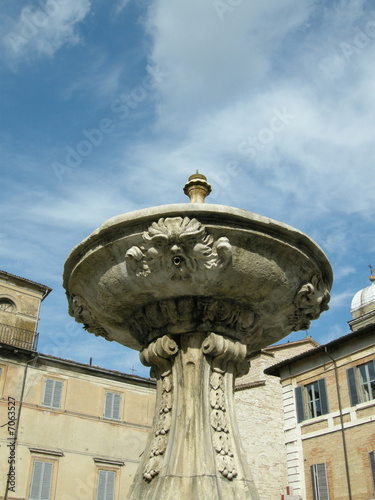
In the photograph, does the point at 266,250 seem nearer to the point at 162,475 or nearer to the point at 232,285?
the point at 232,285

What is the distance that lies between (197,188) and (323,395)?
14981 millimetres

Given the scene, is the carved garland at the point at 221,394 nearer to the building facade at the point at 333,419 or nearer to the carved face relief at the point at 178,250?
the carved face relief at the point at 178,250

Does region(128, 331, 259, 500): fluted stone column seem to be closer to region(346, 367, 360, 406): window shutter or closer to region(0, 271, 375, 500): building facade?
region(0, 271, 375, 500): building facade

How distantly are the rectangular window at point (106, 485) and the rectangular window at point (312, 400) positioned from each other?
8415mm

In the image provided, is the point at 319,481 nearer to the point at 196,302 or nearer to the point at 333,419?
the point at 333,419

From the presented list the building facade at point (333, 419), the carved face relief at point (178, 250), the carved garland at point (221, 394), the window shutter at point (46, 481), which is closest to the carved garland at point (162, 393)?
the carved garland at point (221, 394)

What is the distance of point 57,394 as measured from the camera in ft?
73.2

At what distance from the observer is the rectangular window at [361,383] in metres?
17.0

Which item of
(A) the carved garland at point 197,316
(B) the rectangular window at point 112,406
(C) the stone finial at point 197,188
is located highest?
(B) the rectangular window at point 112,406

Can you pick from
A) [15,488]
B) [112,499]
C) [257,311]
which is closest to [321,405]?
[112,499]

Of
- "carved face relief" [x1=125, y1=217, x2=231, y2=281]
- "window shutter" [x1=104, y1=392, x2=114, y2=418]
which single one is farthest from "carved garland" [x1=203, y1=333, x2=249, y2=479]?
"window shutter" [x1=104, y1=392, x2=114, y2=418]

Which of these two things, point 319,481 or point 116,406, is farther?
point 116,406

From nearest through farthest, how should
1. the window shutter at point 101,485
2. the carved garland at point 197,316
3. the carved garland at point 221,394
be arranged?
the carved garland at point 221,394 < the carved garland at point 197,316 < the window shutter at point 101,485

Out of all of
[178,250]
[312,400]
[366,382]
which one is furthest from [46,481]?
[178,250]
